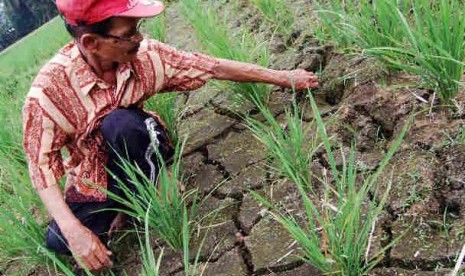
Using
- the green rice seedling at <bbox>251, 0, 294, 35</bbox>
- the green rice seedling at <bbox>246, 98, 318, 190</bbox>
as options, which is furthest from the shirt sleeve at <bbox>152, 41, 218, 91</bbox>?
the green rice seedling at <bbox>251, 0, 294, 35</bbox>

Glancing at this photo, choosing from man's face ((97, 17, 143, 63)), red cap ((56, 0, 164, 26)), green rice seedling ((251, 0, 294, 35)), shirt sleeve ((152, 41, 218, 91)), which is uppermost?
red cap ((56, 0, 164, 26))

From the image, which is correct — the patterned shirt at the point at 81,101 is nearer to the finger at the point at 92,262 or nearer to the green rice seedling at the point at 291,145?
the finger at the point at 92,262

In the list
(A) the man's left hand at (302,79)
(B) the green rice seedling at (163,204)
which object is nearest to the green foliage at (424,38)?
(A) the man's left hand at (302,79)

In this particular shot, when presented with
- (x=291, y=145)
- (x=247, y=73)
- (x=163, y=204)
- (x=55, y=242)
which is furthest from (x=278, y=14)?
(x=55, y=242)

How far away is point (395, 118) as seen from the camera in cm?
200

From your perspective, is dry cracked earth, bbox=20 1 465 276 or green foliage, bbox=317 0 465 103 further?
green foliage, bbox=317 0 465 103

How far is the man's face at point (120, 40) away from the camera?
179 cm

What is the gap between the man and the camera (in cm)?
180

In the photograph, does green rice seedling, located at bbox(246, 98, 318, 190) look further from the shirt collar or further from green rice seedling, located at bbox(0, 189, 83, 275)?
green rice seedling, located at bbox(0, 189, 83, 275)

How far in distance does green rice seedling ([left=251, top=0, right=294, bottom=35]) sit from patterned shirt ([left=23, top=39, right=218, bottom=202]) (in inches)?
35.0

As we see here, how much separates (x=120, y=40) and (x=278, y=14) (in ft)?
4.53

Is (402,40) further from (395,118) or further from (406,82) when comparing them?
(395,118)

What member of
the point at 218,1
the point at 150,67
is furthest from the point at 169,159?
the point at 218,1

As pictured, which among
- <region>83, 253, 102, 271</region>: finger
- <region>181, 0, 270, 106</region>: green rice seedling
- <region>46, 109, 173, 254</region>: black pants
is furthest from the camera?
<region>181, 0, 270, 106</region>: green rice seedling
